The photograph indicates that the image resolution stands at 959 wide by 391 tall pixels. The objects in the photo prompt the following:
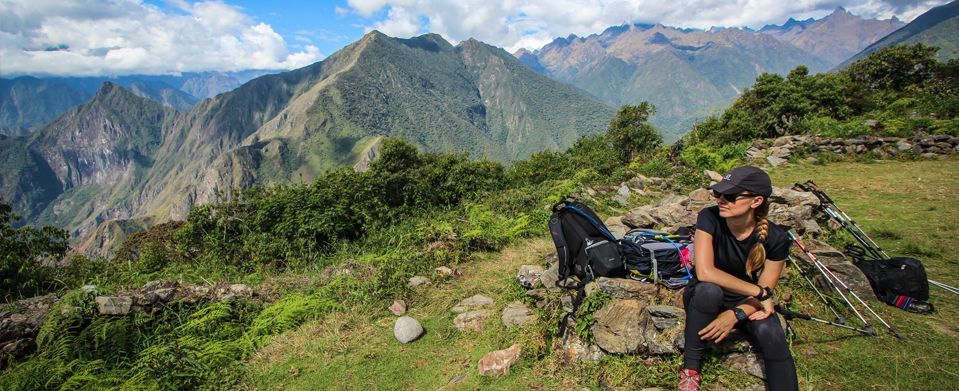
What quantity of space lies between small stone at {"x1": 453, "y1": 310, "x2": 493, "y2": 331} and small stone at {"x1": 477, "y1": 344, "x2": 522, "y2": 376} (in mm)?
846

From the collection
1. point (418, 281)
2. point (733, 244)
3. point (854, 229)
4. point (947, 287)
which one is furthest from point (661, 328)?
point (854, 229)

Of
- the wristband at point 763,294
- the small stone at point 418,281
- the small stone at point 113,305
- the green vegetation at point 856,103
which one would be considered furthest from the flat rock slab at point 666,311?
the green vegetation at point 856,103

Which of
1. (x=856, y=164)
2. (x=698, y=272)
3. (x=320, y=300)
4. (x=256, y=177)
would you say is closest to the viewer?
(x=698, y=272)

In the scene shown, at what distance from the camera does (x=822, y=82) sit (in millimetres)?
18641

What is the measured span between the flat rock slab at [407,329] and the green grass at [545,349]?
0.12 metres

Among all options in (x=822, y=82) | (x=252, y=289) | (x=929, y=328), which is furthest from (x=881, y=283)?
(x=822, y=82)

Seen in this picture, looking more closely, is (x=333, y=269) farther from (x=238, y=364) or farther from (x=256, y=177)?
(x=256, y=177)

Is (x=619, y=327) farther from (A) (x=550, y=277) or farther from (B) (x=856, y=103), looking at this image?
(B) (x=856, y=103)

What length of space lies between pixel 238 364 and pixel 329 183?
7.53 meters

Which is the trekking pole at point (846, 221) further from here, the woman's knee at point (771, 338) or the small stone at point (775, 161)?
the small stone at point (775, 161)

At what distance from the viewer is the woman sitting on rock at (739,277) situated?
3211mm

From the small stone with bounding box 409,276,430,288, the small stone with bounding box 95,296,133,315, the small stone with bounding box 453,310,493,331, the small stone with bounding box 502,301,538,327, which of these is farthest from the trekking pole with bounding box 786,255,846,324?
the small stone with bounding box 95,296,133,315

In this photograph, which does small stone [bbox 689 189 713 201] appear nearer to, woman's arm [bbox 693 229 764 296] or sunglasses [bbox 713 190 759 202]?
woman's arm [bbox 693 229 764 296]

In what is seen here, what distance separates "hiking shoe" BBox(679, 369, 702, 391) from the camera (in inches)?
132
